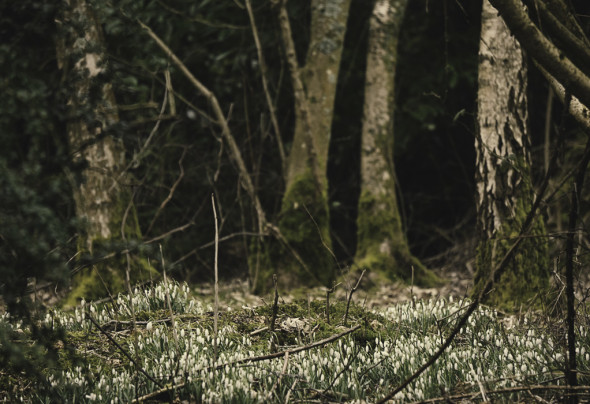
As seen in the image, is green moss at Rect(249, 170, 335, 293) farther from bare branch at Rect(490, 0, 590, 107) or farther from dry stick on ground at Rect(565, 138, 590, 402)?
bare branch at Rect(490, 0, 590, 107)

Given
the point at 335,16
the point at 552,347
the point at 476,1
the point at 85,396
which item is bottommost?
the point at 85,396

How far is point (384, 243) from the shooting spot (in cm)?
934

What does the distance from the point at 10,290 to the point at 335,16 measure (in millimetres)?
7287

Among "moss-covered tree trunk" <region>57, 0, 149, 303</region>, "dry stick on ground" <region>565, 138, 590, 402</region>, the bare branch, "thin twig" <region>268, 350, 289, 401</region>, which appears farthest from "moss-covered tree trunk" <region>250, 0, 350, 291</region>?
the bare branch

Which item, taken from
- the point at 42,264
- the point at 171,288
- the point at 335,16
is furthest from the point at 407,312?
the point at 335,16

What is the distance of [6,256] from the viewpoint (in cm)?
321

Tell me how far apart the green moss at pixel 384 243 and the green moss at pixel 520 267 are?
2.82 metres

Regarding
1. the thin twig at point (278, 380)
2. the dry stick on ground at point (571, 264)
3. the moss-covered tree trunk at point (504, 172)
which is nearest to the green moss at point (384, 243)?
the moss-covered tree trunk at point (504, 172)

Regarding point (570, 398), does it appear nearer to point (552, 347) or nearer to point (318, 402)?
point (552, 347)

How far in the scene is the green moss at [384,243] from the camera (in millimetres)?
9211

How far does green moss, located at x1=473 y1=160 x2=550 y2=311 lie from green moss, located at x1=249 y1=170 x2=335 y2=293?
2.81 meters

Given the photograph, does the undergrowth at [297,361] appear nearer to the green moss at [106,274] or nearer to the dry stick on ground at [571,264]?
the dry stick on ground at [571,264]

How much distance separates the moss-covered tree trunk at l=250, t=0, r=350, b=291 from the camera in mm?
8711

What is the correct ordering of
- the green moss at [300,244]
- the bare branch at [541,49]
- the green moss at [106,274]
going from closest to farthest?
the bare branch at [541,49] < the green moss at [106,274] < the green moss at [300,244]
